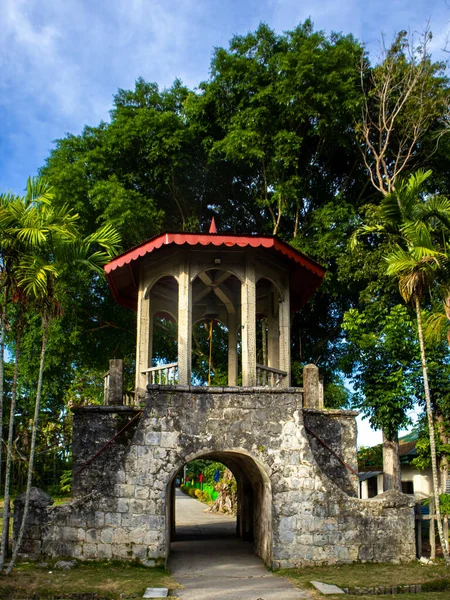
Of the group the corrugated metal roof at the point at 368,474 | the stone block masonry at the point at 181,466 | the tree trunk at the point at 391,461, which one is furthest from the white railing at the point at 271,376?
the corrugated metal roof at the point at 368,474

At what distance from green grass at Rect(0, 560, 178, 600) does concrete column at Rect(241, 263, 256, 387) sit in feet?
12.3

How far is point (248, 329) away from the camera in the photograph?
1179cm

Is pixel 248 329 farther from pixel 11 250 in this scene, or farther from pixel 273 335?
pixel 11 250

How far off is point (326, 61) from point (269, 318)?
1002 cm

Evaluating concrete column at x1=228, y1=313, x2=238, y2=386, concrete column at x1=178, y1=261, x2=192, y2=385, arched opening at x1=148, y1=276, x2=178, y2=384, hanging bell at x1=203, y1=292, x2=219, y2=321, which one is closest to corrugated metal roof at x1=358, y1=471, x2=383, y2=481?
arched opening at x1=148, y1=276, x2=178, y2=384

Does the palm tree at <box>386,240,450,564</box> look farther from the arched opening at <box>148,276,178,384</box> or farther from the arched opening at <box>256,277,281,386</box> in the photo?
the arched opening at <box>148,276,178,384</box>

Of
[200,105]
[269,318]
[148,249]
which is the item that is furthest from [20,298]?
[200,105]

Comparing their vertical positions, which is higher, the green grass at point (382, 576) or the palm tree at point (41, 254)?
the palm tree at point (41, 254)

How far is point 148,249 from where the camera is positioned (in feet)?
38.6

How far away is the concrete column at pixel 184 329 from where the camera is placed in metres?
11.5

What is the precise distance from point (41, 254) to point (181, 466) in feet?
15.0

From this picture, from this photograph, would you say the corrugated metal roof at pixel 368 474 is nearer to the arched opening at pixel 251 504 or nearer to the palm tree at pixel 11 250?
the arched opening at pixel 251 504

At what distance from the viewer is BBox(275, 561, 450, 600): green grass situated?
30.6ft

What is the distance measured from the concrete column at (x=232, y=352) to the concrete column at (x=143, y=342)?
2919 millimetres
